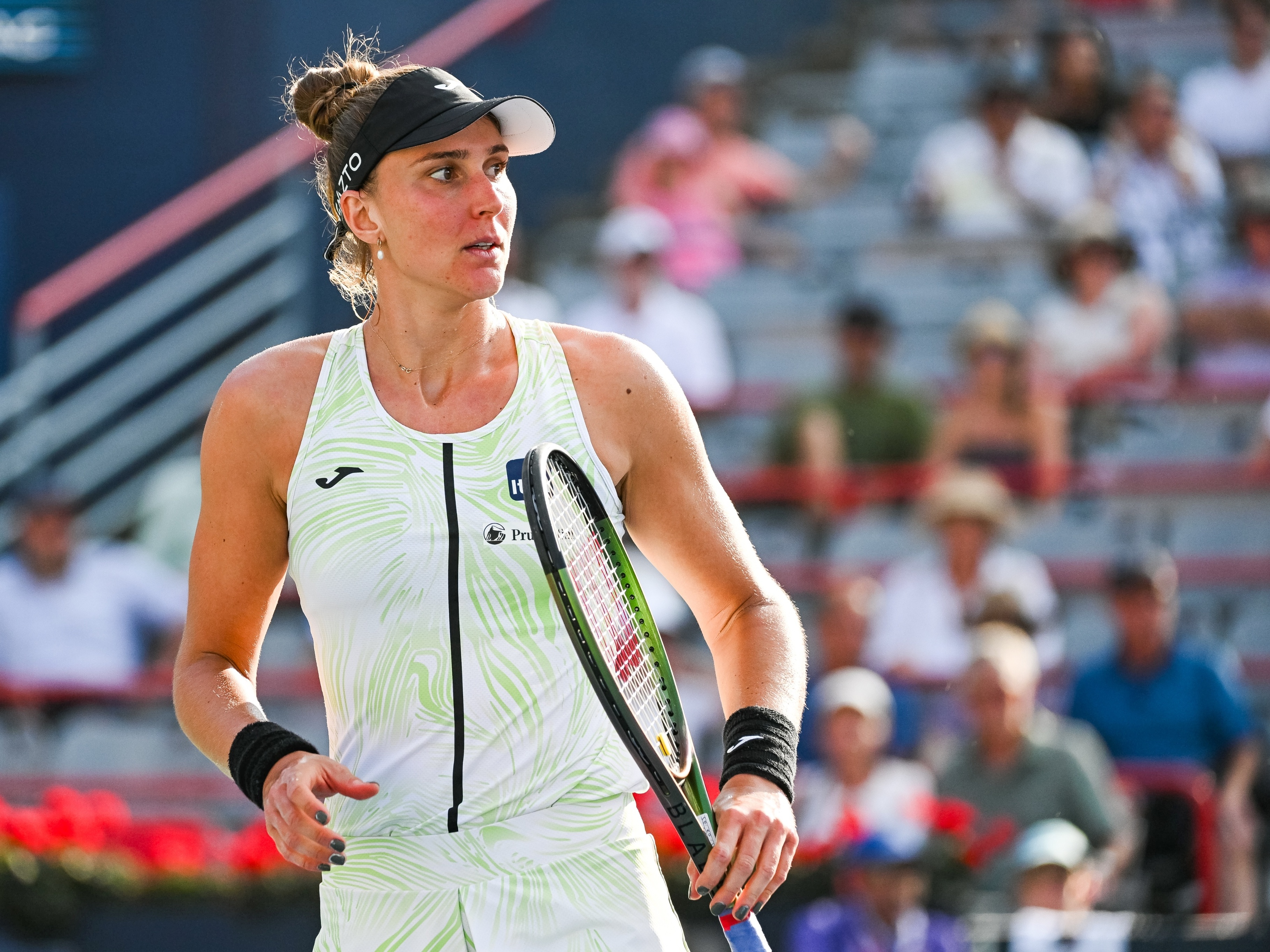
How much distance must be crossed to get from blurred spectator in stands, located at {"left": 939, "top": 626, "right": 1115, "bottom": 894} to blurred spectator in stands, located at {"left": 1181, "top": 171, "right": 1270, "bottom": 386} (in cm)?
241

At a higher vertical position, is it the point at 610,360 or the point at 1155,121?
the point at 610,360

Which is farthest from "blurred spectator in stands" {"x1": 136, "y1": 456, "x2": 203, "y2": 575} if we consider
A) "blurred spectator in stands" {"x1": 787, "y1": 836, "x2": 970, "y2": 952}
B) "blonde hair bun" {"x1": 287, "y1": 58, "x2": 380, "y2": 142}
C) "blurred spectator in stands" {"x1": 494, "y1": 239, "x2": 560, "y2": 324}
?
"blonde hair bun" {"x1": 287, "y1": 58, "x2": 380, "y2": 142}

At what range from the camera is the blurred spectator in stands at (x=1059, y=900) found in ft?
16.8

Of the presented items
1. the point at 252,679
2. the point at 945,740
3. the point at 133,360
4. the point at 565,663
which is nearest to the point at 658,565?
the point at 565,663

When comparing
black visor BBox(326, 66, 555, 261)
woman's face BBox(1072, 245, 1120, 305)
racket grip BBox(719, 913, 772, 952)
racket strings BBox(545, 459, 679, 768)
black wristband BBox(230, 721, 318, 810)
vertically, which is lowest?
woman's face BBox(1072, 245, 1120, 305)

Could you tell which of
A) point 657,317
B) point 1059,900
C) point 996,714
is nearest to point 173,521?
point 657,317

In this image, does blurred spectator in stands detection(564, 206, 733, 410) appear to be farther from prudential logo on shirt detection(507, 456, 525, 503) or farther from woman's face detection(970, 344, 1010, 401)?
prudential logo on shirt detection(507, 456, 525, 503)

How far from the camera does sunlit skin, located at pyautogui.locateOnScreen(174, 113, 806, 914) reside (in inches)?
104

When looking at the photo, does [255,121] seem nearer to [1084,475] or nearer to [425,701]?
[1084,475]

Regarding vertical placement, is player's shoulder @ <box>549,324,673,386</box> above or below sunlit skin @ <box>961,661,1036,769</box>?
above

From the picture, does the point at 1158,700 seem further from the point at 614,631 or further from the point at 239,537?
the point at 239,537

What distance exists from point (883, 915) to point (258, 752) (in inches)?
120

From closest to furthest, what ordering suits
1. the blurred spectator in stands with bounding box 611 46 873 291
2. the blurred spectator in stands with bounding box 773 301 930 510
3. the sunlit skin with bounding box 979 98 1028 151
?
1. the blurred spectator in stands with bounding box 773 301 930 510
2. the sunlit skin with bounding box 979 98 1028 151
3. the blurred spectator in stands with bounding box 611 46 873 291

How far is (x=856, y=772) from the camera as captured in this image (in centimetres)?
597
